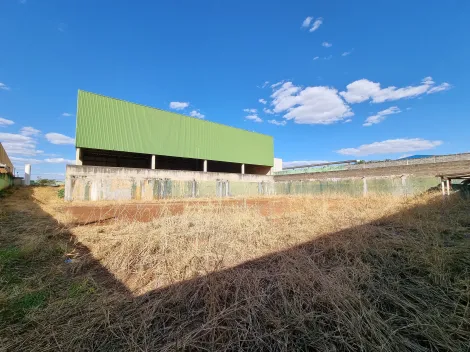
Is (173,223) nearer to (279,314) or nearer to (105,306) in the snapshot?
(105,306)

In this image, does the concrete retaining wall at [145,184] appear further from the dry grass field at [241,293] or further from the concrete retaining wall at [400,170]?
the dry grass field at [241,293]

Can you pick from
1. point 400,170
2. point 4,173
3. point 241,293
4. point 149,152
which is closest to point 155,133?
point 149,152

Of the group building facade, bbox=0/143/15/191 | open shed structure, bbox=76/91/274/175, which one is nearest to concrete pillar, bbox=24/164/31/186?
building facade, bbox=0/143/15/191

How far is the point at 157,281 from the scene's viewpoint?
3096mm

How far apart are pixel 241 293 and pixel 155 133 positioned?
946 inches

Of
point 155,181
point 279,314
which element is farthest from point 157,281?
point 155,181

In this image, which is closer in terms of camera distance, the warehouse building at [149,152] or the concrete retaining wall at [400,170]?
the concrete retaining wall at [400,170]

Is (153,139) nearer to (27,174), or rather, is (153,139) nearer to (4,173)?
(4,173)

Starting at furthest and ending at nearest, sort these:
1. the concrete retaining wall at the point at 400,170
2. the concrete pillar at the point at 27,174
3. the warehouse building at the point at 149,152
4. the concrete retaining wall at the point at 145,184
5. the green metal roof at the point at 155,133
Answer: the concrete pillar at the point at 27,174, the green metal roof at the point at 155,133, the warehouse building at the point at 149,152, the concrete retaining wall at the point at 145,184, the concrete retaining wall at the point at 400,170

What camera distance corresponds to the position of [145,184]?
69.4 ft

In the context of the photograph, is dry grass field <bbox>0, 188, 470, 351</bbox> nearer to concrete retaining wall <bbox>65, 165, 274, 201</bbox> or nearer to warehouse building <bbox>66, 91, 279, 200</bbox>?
concrete retaining wall <bbox>65, 165, 274, 201</bbox>

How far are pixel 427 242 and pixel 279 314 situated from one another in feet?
10.6

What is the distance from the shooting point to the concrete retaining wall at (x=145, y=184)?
59.7 ft

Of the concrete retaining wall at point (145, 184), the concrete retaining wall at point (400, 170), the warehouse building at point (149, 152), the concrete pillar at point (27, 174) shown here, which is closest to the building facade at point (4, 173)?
the concrete retaining wall at point (145, 184)
